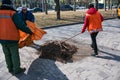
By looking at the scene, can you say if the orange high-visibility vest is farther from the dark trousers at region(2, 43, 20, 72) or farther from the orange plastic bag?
the dark trousers at region(2, 43, 20, 72)

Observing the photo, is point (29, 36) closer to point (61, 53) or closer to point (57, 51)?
point (57, 51)

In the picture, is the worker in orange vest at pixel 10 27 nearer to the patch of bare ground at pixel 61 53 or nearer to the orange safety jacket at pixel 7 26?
the orange safety jacket at pixel 7 26

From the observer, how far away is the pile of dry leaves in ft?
30.4

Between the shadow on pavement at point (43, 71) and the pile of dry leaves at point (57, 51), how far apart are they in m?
0.35

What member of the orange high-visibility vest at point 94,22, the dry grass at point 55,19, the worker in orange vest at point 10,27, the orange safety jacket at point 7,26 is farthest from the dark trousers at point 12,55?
the dry grass at point 55,19

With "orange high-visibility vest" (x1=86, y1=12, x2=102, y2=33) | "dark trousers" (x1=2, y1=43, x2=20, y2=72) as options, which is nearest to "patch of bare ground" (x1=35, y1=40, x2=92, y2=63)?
"orange high-visibility vest" (x1=86, y1=12, x2=102, y2=33)

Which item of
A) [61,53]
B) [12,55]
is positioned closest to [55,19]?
[61,53]

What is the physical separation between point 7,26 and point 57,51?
2454 millimetres

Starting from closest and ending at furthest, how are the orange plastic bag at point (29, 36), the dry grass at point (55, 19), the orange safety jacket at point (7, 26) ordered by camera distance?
1. the orange safety jacket at point (7, 26)
2. the orange plastic bag at point (29, 36)
3. the dry grass at point (55, 19)

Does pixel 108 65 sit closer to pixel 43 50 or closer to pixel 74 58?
pixel 74 58

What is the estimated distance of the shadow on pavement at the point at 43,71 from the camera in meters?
7.51

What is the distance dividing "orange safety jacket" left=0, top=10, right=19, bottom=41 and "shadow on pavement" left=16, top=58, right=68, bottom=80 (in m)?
1.06

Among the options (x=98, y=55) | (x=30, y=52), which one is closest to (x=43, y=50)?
(x=30, y=52)

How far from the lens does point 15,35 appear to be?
297 inches
